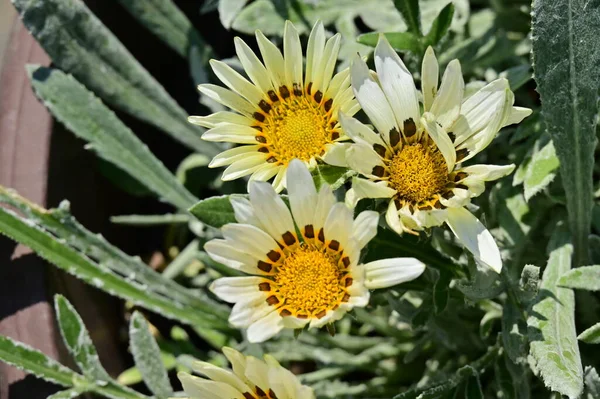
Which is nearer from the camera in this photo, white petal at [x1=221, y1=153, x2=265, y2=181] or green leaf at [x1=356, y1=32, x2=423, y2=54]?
white petal at [x1=221, y1=153, x2=265, y2=181]

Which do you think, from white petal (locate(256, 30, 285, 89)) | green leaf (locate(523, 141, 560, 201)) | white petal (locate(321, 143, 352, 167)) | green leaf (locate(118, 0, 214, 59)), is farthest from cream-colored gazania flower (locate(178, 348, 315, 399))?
green leaf (locate(118, 0, 214, 59))

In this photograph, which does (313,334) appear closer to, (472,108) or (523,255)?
(523,255)

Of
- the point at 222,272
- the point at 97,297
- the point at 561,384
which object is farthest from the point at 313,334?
the point at 561,384

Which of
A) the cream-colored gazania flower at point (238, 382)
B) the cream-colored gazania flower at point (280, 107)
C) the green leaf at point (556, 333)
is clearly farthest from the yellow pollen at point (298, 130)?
the green leaf at point (556, 333)

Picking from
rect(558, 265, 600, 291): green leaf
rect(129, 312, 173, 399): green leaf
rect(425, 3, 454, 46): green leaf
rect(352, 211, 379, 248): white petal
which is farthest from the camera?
rect(129, 312, 173, 399): green leaf

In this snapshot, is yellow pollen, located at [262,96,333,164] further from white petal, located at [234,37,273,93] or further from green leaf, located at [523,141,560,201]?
green leaf, located at [523,141,560,201]

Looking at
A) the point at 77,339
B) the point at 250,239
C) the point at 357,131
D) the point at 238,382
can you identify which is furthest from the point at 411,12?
the point at 77,339

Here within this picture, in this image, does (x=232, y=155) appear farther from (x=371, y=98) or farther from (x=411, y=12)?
(x=411, y=12)
